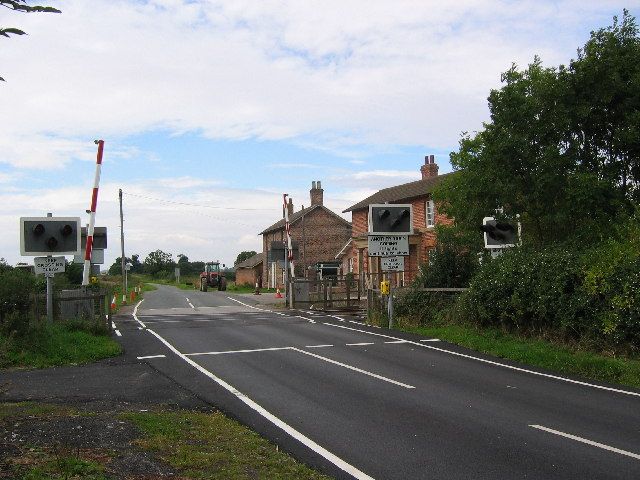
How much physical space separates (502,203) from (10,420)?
1373 centimetres

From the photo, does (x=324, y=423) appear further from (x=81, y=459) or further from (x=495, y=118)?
(x=495, y=118)

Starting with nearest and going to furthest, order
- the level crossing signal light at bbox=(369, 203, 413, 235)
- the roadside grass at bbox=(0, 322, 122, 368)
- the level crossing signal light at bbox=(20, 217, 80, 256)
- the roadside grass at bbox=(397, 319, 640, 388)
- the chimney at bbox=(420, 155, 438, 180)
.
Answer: the roadside grass at bbox=(397, 319, 640, 388) < the roadside grass at bbox=(0, 322, 122, 368) < the level crossing signal light at bbox=(20, 217, 80, 256) < the level crossing signal light at bbox=(369, 203, 413, 235) < the chimney at bbox=(420, 155, 438, 180)

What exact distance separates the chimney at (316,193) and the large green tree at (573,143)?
51775 millimetres

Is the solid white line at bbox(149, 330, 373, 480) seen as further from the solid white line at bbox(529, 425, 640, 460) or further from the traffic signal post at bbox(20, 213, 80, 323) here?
the traffic signal post at bbox(20, 213, 80, 323)

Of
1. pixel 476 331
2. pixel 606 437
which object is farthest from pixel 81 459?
pixel 476 331

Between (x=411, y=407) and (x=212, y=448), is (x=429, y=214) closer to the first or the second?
(x=411, y=407)

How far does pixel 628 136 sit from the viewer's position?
642 inches

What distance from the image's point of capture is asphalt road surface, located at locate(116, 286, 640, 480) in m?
6.88

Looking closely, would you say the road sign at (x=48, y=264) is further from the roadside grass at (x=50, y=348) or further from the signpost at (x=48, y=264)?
the roadside grass at (x=50, y=348)

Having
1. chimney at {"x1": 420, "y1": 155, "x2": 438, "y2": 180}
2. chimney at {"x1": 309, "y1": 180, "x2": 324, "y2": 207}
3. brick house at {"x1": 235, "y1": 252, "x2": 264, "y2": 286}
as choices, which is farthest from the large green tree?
brick house at {"x1": 235, "y1": 252, "x2": 264, "y2": 286}

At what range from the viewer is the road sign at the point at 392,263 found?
21.7m

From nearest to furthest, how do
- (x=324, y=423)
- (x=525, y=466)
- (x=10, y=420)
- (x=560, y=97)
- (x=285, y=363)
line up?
(x=525, y=466), (x=10, y=420), (x=324, y=423), (x=285, y=363), (x=560, y=97)

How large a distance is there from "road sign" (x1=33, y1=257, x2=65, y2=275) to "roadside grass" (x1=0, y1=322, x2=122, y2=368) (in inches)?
52.2

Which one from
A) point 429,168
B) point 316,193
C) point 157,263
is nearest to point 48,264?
point 429,168
